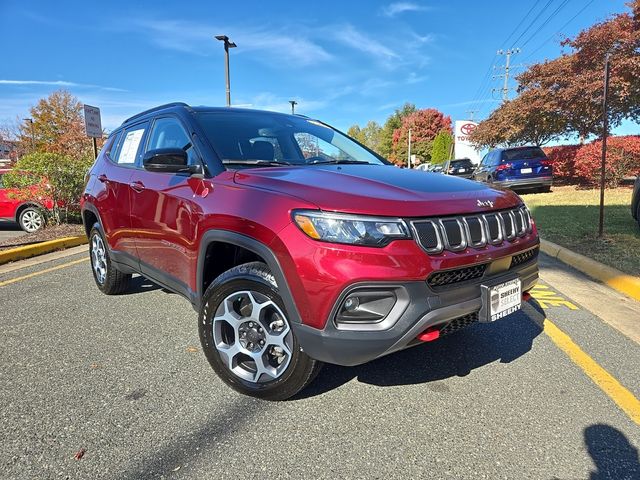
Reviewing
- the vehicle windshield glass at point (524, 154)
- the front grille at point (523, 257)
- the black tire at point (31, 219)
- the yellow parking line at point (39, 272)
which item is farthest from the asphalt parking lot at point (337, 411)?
the vehicle windshield glass at point (524, 154)

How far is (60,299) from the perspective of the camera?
4492mm

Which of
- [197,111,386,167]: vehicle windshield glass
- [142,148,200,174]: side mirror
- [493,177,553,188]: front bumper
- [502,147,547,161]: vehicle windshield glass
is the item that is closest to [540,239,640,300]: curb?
[197,111,386,167]: vehicle windshield glass

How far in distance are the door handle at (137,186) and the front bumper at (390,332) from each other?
2.00 m

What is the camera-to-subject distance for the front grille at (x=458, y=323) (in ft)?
7.29

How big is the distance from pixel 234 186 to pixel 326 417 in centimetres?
139

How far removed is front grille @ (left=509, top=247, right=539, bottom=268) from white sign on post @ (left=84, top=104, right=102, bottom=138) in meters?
9.59

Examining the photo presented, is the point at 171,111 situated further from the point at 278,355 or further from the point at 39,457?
the point at 39,457

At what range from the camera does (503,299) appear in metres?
2.38

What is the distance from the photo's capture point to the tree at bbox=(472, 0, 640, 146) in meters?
14.4

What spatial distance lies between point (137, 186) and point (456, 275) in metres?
2.60

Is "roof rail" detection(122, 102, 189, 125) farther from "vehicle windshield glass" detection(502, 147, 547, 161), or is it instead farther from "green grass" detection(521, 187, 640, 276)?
"vehicle windshield glass" detection(502, 147, 547, 161)

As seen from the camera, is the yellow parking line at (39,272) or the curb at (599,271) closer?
the curb at (599,271)

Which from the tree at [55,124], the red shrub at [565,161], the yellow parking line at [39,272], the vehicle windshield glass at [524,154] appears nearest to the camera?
the yellow parking line at [39,272]

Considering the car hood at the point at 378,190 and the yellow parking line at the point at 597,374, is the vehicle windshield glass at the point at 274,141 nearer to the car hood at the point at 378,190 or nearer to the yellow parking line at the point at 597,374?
the car hood at the point at 378,190
